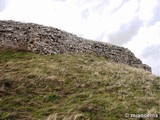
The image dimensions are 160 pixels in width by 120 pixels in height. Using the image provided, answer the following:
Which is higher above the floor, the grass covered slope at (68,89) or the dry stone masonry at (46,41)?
the dry stone masonry at (46,41)

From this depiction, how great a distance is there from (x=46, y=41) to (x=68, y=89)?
975cm

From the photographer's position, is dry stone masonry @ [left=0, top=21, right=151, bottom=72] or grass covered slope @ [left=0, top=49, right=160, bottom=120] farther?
dry stone masonry @ [left=0, top=21, right=151, bottom=72]

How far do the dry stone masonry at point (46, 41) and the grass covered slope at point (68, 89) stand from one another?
1555 mm

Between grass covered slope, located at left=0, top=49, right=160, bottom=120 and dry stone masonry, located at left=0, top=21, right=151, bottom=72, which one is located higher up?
dry stone masonry, located at left=0, top=21, right=151, bottom=72

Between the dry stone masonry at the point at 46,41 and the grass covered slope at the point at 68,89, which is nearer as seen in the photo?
the grass covered slope at the point at 68,89

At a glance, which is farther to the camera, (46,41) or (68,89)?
(46,41)

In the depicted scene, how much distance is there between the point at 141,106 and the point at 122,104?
1020mm

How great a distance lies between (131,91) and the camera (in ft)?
61.5

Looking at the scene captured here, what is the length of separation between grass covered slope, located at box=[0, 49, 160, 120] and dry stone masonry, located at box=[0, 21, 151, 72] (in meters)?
1.56

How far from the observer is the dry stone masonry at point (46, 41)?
26.8 m

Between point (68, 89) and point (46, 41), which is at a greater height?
point (46, 41)

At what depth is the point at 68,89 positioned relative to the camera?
18578mm

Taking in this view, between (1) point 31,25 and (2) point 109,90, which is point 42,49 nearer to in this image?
(1) point 31,25

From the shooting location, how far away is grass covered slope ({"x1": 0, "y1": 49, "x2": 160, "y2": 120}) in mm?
15266
